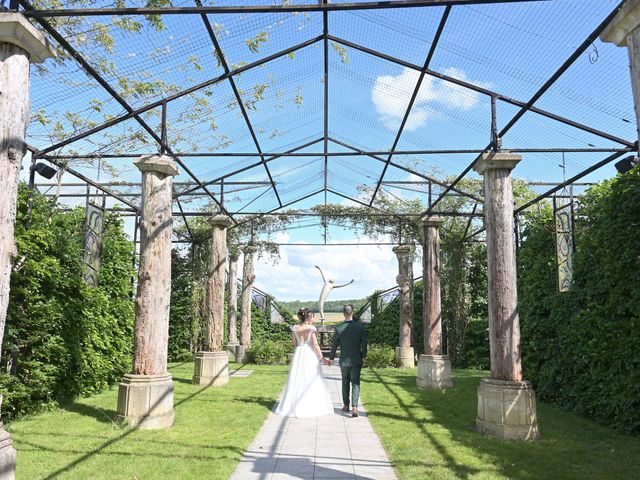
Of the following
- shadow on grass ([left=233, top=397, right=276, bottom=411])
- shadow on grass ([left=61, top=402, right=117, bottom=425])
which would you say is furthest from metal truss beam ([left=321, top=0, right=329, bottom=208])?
shadow on grass ([left=61, top=402, right=117, bottom=425])

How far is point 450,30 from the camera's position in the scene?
5469 mm

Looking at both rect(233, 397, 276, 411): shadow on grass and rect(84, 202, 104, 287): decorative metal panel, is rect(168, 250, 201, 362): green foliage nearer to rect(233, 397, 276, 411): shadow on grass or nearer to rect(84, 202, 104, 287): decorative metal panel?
rect(233, 397, 276, 411): shadow on grass

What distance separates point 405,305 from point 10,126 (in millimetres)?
12052

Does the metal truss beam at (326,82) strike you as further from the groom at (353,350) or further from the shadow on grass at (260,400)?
the shadow on grass at (260,400)

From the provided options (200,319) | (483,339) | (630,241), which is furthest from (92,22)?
(483,339)

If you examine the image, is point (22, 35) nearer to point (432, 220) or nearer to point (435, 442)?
point (435, 442)

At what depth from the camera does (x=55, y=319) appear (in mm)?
6945

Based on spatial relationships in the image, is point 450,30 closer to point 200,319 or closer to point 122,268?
point 122,268

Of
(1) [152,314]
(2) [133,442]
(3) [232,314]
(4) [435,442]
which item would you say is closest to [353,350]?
(4) [435,442]

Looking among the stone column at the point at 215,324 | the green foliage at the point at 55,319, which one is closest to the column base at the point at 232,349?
the stone column at the point at 215,324

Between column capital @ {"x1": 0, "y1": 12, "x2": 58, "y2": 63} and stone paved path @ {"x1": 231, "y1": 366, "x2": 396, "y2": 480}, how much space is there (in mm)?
3876

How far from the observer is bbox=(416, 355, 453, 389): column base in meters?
9.70

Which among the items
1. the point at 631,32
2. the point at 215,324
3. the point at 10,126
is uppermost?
the point at 631,32

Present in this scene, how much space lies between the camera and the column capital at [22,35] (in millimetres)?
3475
